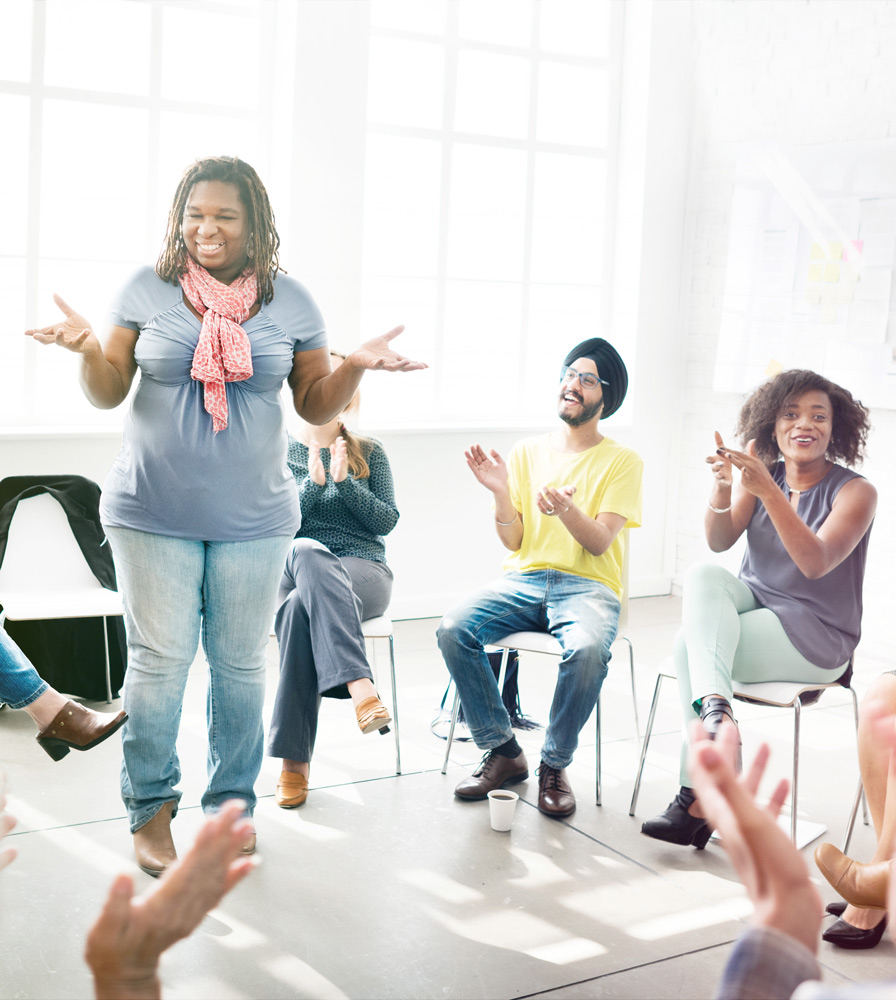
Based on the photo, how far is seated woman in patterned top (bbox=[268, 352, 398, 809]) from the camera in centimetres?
306

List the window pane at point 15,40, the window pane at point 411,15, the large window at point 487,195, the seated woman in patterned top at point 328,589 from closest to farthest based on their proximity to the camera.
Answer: the seated woman in patterned top at point 328,589 → the window pane at point 15,40 → the window pane at point 411,15 → the large window at point 487,195

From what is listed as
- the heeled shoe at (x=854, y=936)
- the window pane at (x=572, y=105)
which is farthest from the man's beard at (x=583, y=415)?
the window pane at (x=572, y=105)

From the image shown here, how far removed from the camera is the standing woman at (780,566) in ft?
9.42

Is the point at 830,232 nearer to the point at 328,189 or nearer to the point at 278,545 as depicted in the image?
the point at 328,189

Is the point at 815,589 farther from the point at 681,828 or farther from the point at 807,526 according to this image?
the point at 681,828

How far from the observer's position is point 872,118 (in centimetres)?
470

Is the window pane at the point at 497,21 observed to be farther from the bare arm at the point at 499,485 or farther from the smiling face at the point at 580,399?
the bare arm at the point at 499,485

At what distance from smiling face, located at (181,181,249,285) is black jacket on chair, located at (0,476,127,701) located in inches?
65.3

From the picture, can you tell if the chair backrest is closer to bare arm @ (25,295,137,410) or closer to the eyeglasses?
bare arm @ (25,295,137,410)

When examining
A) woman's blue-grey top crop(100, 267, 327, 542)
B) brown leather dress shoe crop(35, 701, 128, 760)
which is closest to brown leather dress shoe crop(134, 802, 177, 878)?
brown leather dress shoe crop(35, 701, 128, 760)

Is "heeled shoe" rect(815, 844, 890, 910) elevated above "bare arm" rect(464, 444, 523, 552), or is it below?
below

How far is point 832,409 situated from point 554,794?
1.25m

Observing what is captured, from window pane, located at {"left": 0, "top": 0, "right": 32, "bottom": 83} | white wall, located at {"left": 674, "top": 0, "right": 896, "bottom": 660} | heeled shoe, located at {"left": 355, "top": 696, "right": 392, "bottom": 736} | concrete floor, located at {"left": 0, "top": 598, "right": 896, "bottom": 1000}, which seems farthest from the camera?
white wall, located at {"left": 674, "top": 0, "right": 896, "bottom": 660}

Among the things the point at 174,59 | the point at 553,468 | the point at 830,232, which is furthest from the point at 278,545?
the point at 830,232
